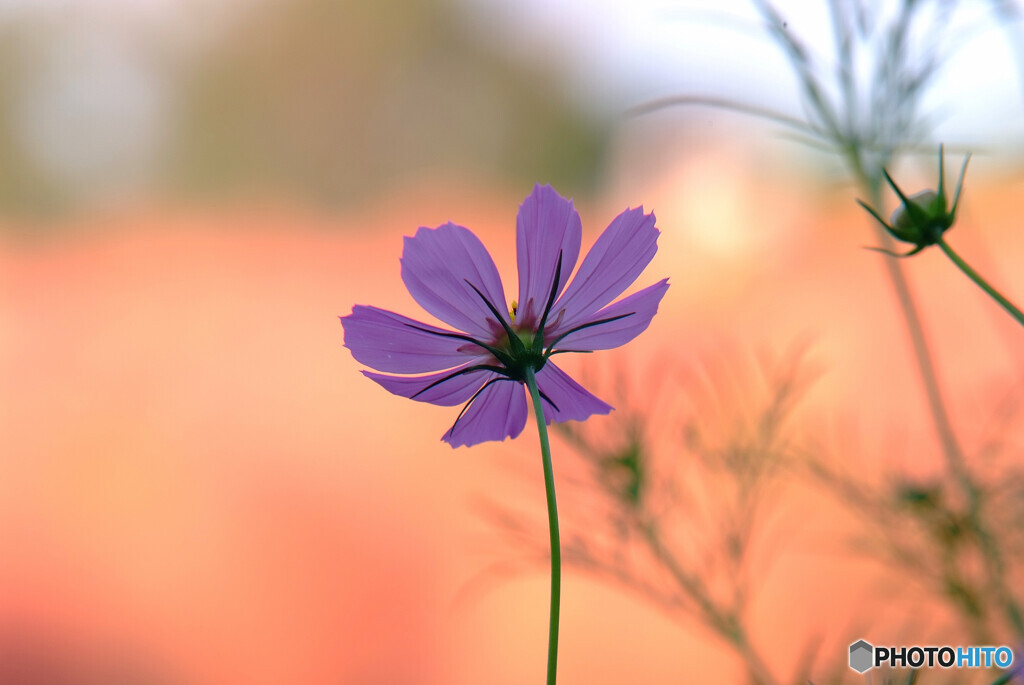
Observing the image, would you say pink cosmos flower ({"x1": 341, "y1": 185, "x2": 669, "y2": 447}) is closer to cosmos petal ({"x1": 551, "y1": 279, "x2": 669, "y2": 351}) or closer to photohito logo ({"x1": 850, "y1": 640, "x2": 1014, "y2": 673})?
cosmos petal ({"x1": 551, "y1": 279, "x2": 669, "y2": 351})

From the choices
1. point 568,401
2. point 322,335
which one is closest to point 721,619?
point 568,401

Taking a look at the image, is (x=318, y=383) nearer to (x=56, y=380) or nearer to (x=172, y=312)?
(x=172, y=312)

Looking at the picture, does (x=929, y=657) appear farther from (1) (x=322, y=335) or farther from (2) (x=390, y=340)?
(1) (x=322, y=335)

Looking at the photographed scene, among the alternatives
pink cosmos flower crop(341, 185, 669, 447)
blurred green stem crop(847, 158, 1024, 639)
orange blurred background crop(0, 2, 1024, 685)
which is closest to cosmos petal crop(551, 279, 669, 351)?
pink cosmos flower crop(341, 185, 669, 447)

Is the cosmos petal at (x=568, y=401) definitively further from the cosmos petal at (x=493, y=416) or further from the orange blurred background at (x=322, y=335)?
the orange blurred background at (x=322, y=335)

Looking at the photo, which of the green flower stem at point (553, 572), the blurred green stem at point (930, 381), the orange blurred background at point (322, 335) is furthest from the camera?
the orange blurred background at point (322, 335)

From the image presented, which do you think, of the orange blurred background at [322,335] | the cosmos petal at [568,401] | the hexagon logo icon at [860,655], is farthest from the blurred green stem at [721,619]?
the orange blurred background at [322,335]
